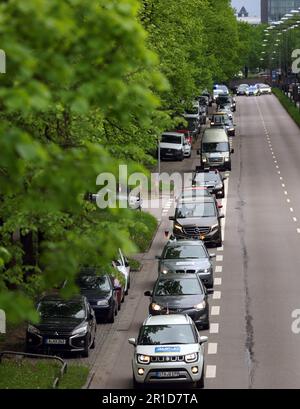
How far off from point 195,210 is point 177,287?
44.5 ft

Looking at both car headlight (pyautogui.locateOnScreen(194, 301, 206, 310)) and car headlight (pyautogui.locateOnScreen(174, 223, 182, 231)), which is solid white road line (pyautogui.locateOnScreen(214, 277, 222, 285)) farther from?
car headlight (pyautogui.locateOnScreen(194, 301, 206, 310))

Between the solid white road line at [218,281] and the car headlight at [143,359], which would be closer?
the car headlight at [143,359]

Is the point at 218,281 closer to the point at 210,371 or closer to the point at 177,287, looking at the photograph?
the point at 177,287

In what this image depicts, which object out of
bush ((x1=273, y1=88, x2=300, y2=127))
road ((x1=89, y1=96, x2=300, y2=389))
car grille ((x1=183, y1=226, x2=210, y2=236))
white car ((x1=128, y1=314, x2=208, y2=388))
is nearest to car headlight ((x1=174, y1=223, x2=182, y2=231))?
car grille ((x1=183, y1=226, x2=210, y2=236))

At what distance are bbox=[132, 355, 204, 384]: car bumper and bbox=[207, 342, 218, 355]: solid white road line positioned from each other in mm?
3161

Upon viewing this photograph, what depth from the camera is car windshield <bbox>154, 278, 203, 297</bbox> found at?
28484mm

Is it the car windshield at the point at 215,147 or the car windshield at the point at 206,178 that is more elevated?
the car windshield at the point at 206,178

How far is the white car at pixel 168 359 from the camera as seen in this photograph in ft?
72.4

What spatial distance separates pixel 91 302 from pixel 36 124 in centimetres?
1017

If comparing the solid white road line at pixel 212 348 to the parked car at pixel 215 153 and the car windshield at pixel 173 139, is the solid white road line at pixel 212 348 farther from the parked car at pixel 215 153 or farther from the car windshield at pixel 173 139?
the car windshield at pixel 173 139

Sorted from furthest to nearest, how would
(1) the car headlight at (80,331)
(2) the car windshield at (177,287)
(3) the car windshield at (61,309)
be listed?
1. (2) the car windshield at (177,287)
2. (3) the car windshield at (61,309)
3. (1) the car headlight at (80,331)

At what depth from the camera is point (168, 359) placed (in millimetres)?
22266

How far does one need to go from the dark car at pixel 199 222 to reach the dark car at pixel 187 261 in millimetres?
5107

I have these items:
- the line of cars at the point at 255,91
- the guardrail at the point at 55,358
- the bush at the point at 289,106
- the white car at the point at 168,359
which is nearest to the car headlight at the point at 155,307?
the guardrail at the point at 55,358
